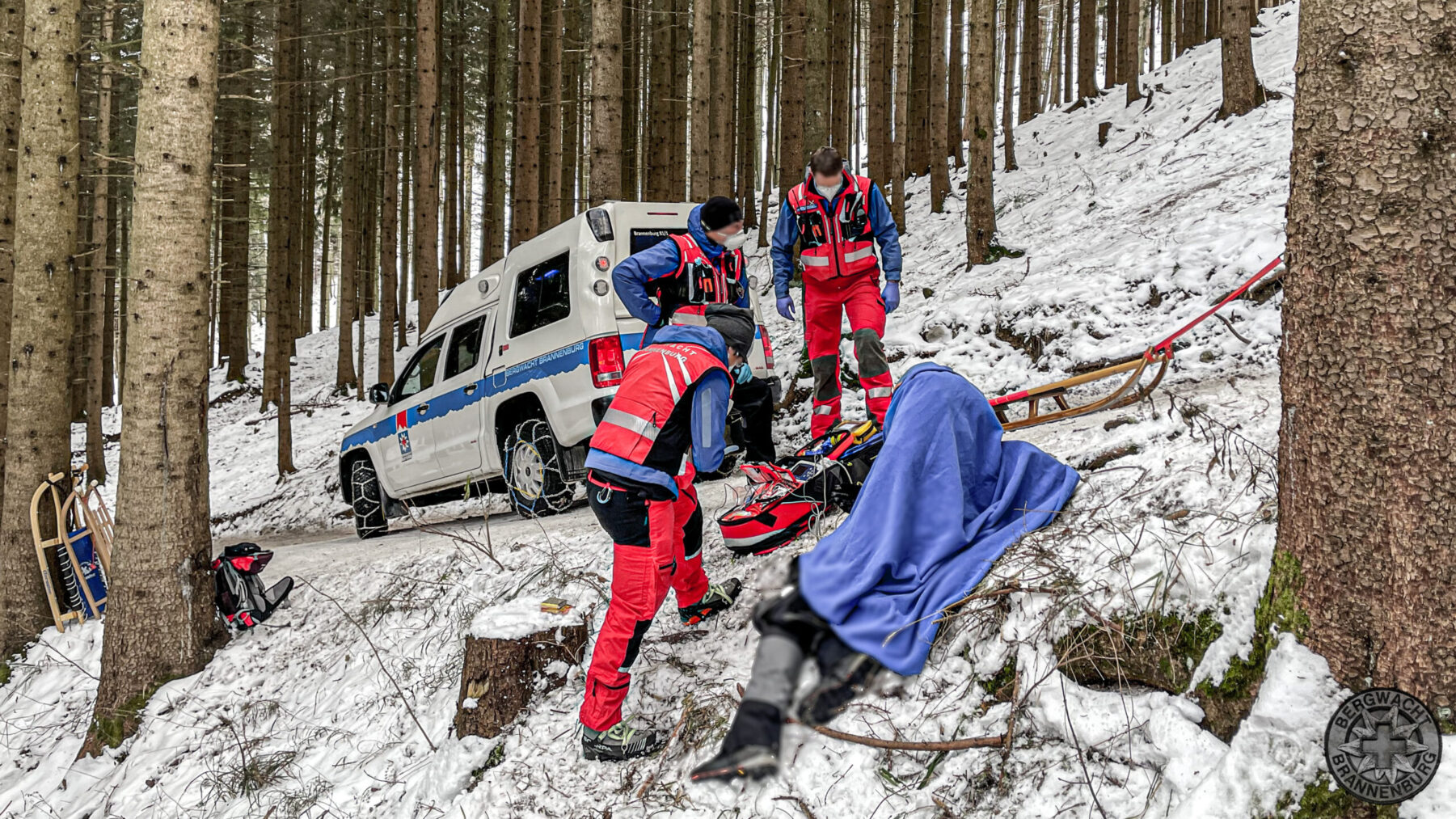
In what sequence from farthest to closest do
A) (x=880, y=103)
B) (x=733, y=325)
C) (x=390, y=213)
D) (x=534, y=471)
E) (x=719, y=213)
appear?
(x=880, y=103)
(x=390, y=213)
(x=534, y=471)
(x=719, y=213)
(x=733, y=325)

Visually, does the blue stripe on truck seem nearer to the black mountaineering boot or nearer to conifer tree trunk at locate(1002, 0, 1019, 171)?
the black mountaineering boot

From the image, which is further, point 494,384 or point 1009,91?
point 1009,91

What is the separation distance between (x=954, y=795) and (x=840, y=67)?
51.0 ft

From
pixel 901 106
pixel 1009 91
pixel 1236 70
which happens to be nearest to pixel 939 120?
pixel 901 106

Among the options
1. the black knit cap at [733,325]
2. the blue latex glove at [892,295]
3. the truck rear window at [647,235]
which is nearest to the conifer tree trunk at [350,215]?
the truck rear window at [647,235]

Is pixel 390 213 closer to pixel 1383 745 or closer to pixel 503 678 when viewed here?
pixel 503 678

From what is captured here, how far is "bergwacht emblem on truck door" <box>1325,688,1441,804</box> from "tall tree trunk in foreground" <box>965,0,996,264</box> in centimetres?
783

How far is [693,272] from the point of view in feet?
17.3

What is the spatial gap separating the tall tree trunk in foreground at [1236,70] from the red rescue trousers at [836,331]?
602cm

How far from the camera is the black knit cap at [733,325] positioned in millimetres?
3768

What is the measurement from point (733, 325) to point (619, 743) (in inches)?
73.0

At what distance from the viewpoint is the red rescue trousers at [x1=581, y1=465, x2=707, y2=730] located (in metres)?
3.43

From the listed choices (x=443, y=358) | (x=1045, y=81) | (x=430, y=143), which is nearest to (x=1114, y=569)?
(x=443, y=358)

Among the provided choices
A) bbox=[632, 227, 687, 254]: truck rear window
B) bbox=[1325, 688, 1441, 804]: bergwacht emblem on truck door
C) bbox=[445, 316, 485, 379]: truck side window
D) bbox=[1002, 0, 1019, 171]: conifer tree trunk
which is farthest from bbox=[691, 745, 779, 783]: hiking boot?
bbox=[1002, 0, 1019, 171]: conifer tree trunk
